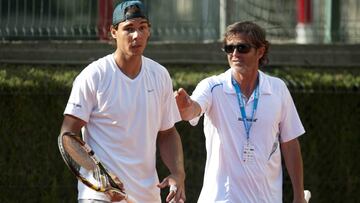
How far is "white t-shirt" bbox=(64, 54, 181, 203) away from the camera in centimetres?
656

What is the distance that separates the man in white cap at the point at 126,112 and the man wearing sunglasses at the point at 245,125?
Answer: 465mm

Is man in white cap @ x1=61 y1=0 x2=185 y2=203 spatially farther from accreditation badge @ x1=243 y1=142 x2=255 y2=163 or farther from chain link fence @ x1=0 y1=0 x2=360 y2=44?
chain link fence @ x1=0 y1=0 x2=360 y2=44

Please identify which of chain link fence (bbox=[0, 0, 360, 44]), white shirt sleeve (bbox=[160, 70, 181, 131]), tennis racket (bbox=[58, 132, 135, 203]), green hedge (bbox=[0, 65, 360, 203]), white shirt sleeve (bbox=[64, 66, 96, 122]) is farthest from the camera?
chain link fence (bbox=[0, 0, 360, 44])

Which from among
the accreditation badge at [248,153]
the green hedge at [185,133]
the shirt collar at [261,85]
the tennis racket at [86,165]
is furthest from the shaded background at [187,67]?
the tennis racket at [86,165]

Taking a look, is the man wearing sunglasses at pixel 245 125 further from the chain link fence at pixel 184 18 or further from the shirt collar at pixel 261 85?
the chain link fence at pixel 184 18

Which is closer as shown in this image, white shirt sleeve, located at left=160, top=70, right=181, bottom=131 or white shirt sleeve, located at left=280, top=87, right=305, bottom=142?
white shirt sleeve, located at left=160, top=70, right=181, bottom=131

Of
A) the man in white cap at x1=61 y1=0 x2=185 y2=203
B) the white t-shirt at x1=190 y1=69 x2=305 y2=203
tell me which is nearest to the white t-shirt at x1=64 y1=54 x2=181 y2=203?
the man in white cap at x1=61 y1=0 x2=185 y2=203

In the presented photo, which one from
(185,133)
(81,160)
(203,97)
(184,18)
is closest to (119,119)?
(81,160)

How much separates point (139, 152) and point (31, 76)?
11.8 feet

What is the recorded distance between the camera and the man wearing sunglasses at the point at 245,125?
282 inches

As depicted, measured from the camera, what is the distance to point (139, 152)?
6.63 meters

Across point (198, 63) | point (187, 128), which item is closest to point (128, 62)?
point (187, 128)

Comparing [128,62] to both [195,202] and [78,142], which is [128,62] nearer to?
[78,142]

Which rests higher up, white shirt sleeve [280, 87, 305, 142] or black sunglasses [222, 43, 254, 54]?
black sunglasses [222, 43, 254, 54]
